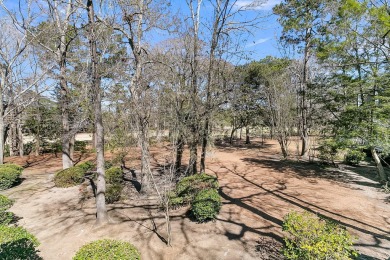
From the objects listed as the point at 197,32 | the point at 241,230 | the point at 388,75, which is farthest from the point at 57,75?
the point at 388,75

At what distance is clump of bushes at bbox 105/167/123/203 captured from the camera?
7.70 metres

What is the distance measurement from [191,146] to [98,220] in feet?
13.3

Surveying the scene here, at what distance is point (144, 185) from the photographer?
8.44m

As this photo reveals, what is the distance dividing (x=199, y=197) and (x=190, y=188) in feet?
3.59

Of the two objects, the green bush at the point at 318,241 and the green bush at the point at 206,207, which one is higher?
the green bush at the point at 318,241

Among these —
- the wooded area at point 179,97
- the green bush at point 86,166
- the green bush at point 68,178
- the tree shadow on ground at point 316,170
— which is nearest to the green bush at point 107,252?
the wooded area at point 179,97

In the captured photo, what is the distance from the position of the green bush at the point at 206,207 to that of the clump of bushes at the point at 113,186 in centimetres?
338

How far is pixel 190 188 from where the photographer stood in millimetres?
6926

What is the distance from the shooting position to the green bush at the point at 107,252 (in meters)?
3.18

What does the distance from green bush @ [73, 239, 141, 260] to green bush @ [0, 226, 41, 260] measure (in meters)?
0.87

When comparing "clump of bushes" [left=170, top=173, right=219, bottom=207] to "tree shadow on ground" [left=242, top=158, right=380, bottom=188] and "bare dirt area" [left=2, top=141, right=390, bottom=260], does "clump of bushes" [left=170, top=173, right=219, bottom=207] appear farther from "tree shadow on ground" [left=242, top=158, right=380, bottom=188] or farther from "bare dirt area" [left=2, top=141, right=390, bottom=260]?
"tree shadow on ground" [left=242, top=158, right=380, bottom=188]

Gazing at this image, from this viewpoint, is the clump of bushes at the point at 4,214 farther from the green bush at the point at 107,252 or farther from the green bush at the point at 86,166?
the green bush at the point at 86,166

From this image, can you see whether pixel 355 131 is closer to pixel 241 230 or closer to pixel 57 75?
pixel 241 230

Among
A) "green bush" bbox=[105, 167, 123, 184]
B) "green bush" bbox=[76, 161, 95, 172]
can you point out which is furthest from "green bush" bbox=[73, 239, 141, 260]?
"green bush" bbox=[76, 161, 95, 172]
